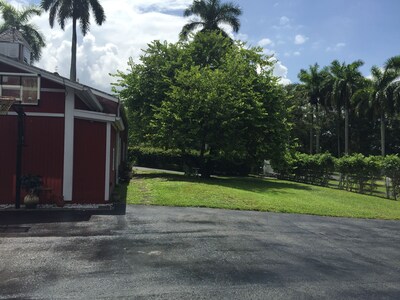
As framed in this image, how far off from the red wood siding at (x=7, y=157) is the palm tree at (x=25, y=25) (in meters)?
30.6

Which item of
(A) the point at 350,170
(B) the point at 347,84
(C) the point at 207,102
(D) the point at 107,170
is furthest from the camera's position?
(B) the point at 347,84

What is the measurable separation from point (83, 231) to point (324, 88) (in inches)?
1822

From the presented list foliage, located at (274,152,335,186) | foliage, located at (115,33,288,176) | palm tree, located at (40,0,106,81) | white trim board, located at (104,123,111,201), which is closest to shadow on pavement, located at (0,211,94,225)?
white trim board, located at (104,123,111,201)

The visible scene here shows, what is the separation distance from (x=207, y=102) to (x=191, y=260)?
1732 cm

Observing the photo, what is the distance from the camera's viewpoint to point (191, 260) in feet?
22.9

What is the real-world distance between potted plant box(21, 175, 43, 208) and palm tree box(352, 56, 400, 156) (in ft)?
128

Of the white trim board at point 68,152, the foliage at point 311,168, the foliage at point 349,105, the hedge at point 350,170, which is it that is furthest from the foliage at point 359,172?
the white trim board at point 68,152

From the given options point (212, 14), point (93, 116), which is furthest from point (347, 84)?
point (93, 116)

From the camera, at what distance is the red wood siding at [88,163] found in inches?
504

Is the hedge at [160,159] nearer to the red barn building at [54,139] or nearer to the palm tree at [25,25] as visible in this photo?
the palm tree at [25,25]

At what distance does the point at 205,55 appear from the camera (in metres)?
29.6

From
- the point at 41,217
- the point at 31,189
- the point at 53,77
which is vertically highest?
the point at 53,77

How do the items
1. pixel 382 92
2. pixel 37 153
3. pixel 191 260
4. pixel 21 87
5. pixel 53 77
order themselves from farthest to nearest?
1. pixel 382 92
2. pixel 37 153
3. pixel 53 77
4. pixel 21 87
5. pixel 191 260

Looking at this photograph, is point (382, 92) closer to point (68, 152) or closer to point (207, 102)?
point (207, 102)
